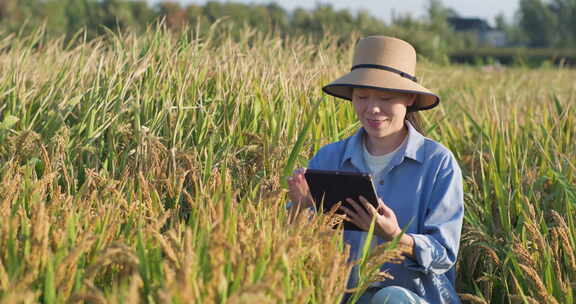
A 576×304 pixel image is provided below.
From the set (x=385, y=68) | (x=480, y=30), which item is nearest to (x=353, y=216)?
(x=385, y=68)

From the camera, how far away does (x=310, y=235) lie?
170 centimetres

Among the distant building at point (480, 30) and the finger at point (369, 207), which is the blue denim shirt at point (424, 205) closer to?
the finger at point (369, 207)

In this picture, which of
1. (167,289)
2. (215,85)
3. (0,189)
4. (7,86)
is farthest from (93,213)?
(7,86)

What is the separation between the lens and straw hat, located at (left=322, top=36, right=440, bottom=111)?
2.14 meters

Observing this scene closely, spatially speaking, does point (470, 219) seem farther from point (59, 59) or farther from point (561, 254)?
point (59, 59)

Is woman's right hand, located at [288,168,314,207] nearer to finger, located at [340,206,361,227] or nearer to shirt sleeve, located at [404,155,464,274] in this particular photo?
finger, located at [340,206,361,227]

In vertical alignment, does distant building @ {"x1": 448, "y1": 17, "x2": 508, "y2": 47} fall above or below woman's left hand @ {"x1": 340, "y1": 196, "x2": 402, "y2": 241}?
below

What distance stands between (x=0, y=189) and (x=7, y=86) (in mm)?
1343

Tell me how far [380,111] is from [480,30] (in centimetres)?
7587

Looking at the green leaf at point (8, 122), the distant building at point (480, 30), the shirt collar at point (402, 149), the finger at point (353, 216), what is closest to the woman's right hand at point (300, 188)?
the finger at point (353, 216)

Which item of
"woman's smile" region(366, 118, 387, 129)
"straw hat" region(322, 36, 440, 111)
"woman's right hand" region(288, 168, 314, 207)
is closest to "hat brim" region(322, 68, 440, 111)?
"straw hat" region(322, 36, 440, 111)

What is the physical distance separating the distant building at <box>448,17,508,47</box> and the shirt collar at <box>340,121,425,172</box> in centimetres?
6614

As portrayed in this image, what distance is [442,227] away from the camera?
2045 mm

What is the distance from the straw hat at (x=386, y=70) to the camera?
2139 millimetres
